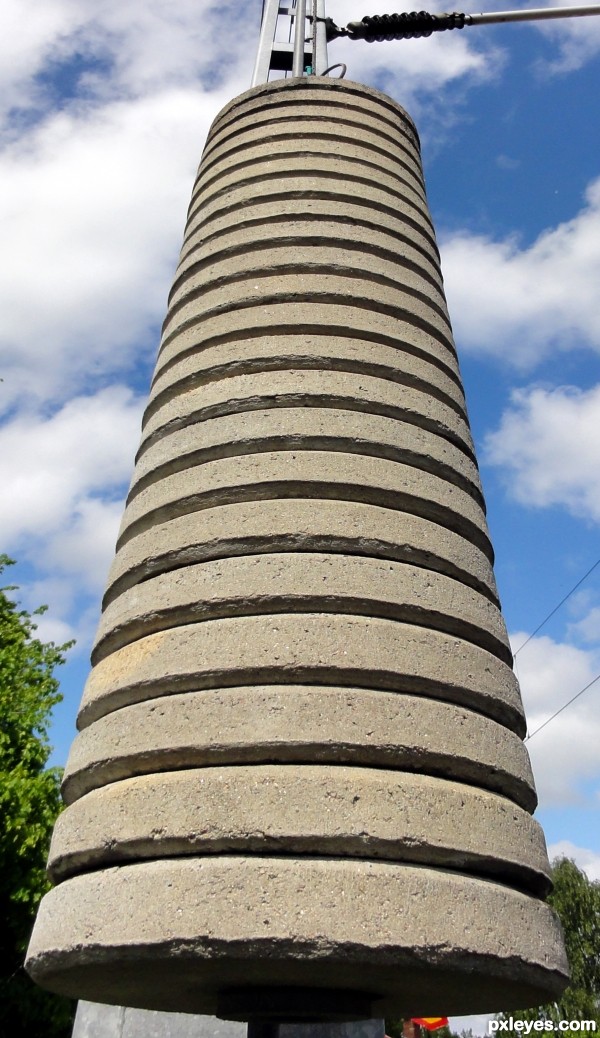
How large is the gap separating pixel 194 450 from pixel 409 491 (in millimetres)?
1128

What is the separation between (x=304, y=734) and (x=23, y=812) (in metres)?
13.3

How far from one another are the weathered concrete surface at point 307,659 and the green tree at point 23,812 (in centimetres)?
1260

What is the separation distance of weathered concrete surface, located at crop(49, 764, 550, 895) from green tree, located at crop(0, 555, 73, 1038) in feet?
41.9

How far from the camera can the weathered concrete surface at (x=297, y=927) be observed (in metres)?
2.97

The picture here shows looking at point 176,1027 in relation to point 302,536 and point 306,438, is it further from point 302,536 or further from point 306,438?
point 306,438

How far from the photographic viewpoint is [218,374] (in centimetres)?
468

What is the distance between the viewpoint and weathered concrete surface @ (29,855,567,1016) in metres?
2.97

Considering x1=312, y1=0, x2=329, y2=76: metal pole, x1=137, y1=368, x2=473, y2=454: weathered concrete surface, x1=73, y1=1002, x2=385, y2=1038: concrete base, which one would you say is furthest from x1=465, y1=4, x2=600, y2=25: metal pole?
x1=73, y1=1002, x2=385, y2=1038: concrete base

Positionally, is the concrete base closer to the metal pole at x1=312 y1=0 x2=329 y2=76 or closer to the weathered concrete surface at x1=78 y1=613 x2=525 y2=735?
the weathered concrete surface at x1=78 y1=613 x2=525 y2=735

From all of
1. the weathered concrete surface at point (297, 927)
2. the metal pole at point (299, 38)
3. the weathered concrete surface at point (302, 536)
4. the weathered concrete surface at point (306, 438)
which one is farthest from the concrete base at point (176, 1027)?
the metal pole at point (299, 38)

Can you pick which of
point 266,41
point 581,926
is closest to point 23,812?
point 266,41

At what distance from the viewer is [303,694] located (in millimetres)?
3441

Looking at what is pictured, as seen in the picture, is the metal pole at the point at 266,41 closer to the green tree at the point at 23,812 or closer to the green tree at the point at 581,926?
the green tree at the point at 23,812

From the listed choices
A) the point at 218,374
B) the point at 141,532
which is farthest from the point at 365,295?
the point at 141,532
